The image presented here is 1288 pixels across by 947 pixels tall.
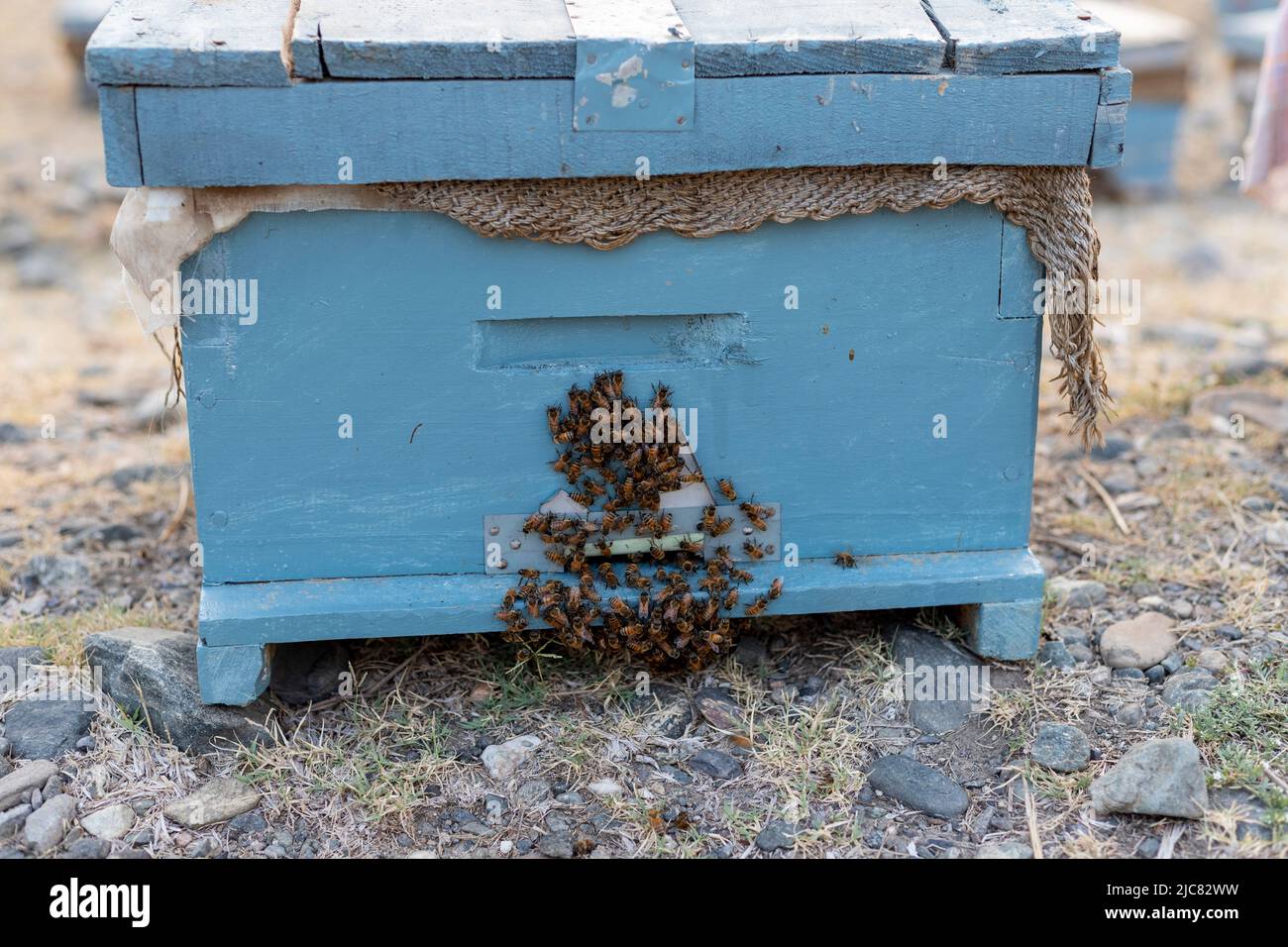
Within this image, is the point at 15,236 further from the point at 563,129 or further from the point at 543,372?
the point at 563,129

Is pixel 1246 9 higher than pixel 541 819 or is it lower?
higher

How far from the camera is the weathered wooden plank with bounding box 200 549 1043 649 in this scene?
268 centimetres

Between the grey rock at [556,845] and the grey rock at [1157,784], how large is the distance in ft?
3.35

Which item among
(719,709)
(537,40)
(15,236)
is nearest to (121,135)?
(537,40)

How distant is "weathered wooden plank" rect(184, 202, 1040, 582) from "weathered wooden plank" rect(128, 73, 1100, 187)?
139 millimetres

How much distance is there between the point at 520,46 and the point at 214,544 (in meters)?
1.16

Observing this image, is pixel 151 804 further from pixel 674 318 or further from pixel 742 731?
pixel 674 318

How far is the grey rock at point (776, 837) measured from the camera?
8.29 ft

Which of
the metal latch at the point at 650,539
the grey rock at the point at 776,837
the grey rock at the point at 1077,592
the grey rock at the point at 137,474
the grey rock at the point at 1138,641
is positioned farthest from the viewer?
the grey rock at the point at 137,474

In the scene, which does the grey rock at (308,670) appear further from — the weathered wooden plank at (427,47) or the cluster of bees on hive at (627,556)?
the weathered wooden plank at (427,47)

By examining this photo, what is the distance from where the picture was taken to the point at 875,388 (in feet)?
8.96

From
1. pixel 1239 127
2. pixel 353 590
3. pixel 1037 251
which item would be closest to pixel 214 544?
pixel 353 590

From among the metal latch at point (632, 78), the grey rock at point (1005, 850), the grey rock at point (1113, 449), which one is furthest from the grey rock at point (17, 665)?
the grey rock at point (1113, 449)

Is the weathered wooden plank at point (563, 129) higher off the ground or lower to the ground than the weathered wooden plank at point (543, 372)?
higher
